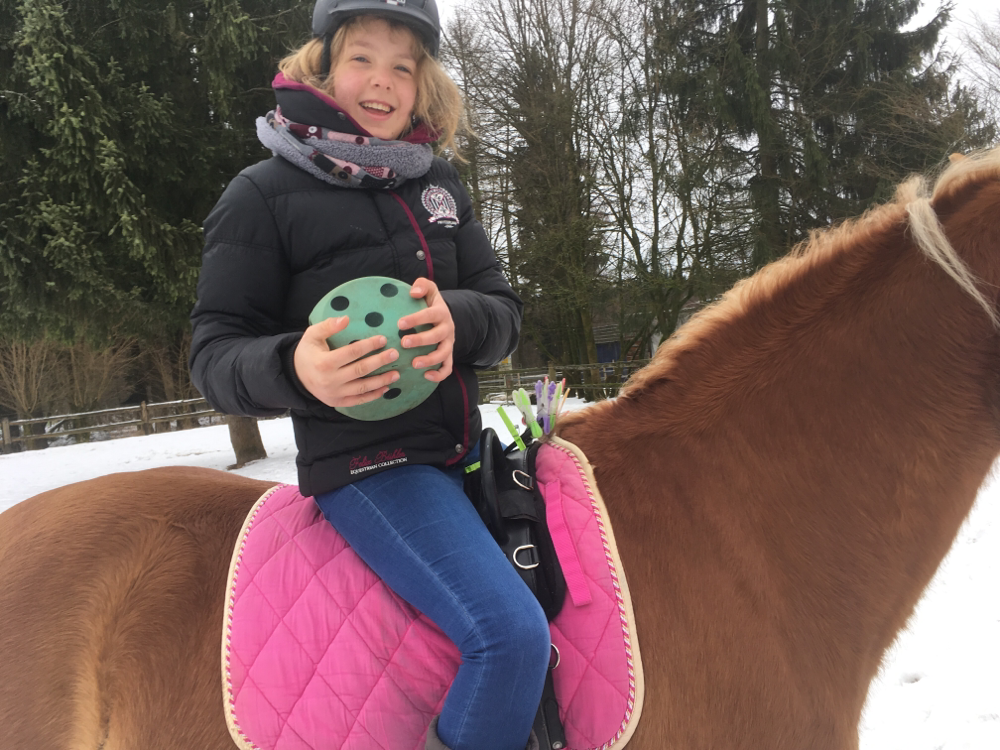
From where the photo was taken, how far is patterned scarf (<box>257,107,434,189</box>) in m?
1.45

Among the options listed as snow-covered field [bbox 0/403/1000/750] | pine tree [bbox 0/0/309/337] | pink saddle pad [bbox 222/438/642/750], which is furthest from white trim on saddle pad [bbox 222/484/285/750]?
pine tree [bbox 0/0/309/337]

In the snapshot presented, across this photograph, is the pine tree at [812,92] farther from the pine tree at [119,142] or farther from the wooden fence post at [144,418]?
the wooden fence post at [144,418]

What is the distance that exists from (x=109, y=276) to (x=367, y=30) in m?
7.07

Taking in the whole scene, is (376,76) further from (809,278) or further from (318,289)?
(809,278)

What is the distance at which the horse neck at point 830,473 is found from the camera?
1.34 m

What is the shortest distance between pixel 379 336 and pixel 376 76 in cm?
82

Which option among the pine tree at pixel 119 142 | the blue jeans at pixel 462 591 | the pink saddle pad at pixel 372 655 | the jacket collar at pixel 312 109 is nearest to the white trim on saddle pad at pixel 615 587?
the pink saddle pad at pixel 372 655

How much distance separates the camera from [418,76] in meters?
1.64

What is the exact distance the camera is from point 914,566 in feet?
4.63

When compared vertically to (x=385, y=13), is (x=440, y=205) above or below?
below

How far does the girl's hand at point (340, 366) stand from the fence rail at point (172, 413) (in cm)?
1132

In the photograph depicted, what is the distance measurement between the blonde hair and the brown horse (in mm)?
948

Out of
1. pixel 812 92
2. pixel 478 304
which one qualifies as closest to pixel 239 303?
pixel 478 304

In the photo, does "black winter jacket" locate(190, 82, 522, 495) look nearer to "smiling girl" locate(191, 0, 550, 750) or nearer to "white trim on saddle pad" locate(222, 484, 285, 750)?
"smiling girl" locate(191, 0, 550, 750)
